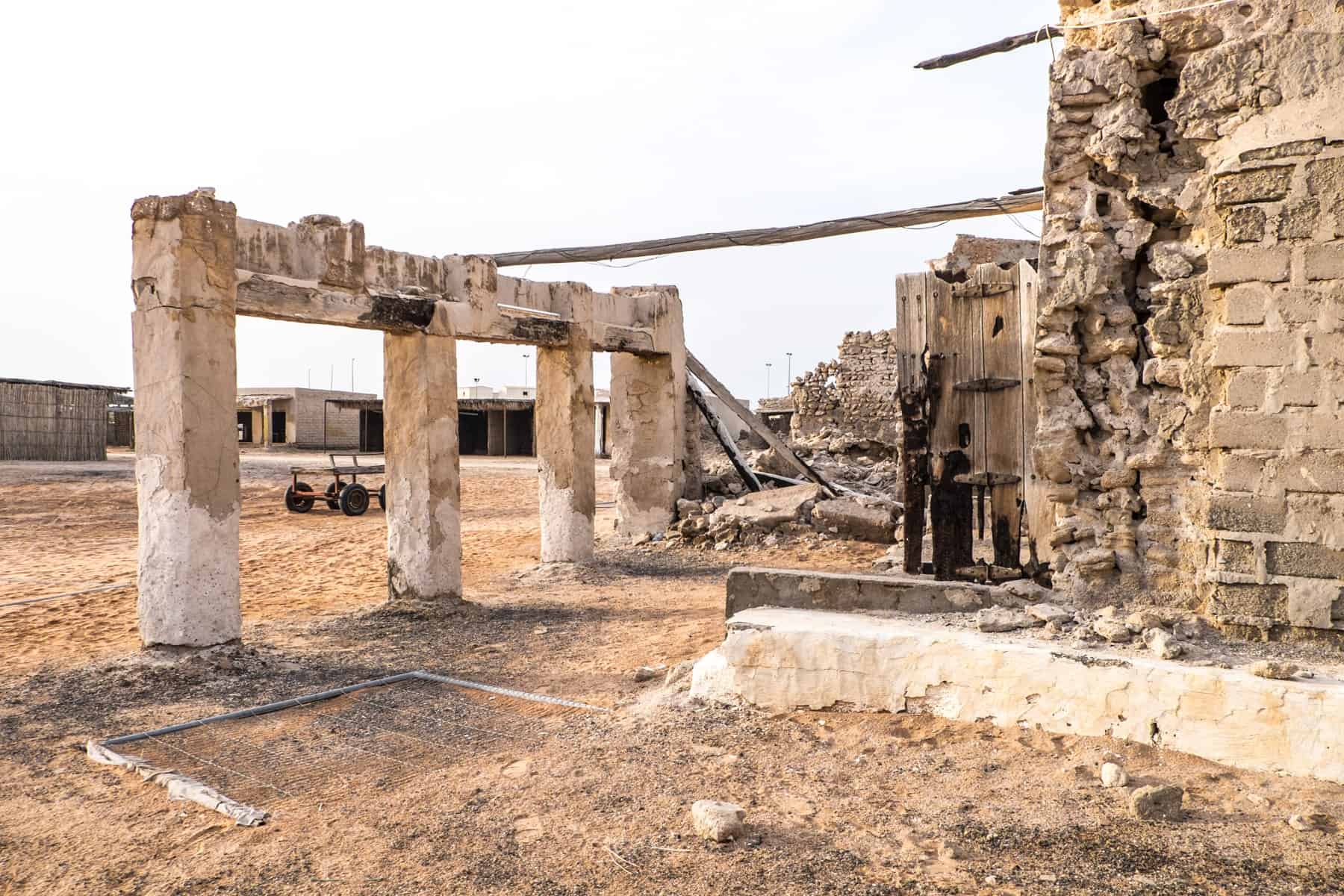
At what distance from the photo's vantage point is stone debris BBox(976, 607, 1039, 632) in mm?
4453

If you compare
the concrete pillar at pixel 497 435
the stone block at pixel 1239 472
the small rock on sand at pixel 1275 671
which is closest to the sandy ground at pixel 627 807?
the small rock on sand at pixel 1275 671

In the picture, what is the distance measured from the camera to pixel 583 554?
34.1ft

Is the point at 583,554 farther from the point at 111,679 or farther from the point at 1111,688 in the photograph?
the point at 1111,688

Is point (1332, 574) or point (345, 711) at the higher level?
point (1332, 574)

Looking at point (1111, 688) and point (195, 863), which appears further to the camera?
point (1111, 688)

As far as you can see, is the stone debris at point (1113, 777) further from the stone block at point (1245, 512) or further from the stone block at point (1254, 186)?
the stone block at point (1254, 186)

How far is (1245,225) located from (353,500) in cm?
1375

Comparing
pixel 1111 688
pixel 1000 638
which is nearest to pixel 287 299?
pixel 1000 638

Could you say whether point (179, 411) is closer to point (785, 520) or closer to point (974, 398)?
point (974, 398)

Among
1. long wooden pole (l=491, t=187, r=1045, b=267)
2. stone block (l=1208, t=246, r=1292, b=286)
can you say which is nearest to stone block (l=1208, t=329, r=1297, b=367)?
stone block (l=1208, t=246, r=1292, b=286)

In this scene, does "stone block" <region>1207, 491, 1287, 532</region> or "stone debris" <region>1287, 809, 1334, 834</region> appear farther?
"stone block" <region>1207, 491, 1287, 532</region>

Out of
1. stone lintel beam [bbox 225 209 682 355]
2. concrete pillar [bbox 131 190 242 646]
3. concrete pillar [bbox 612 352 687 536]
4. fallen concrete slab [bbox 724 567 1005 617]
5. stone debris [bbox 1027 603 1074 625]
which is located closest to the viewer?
stone debris [bbox 1027 603 1074 625]

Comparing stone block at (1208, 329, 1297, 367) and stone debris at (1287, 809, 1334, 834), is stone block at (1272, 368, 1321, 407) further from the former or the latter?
stone debris at (1287, 809, 1334, 834)

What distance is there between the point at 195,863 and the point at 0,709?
9.10 ft
